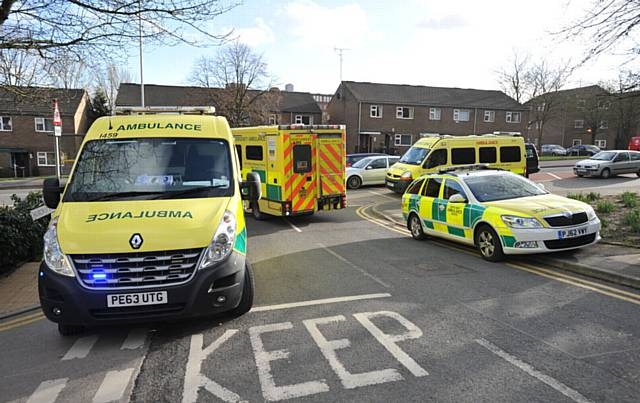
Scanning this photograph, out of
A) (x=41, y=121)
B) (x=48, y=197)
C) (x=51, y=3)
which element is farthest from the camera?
(x=41, y=121)

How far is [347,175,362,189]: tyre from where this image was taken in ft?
73.7

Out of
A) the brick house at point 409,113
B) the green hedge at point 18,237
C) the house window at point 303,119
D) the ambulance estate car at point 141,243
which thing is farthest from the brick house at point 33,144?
the ambulance estate car at point 141,243

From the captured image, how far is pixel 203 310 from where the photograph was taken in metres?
4.66

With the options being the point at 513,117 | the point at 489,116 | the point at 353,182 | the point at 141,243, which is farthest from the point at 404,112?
the point at 141,243

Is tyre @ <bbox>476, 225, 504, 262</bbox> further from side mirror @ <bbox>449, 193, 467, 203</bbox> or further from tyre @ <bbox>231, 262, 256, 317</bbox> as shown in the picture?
tyre @ <bbox>231, 262, 256, 317</bbox>

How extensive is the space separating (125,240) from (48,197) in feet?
5.82

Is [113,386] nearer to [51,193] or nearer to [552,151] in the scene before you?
[51,193]

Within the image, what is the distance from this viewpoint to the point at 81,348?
468cm

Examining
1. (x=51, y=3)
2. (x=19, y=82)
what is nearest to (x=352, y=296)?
(x=51, y=3)

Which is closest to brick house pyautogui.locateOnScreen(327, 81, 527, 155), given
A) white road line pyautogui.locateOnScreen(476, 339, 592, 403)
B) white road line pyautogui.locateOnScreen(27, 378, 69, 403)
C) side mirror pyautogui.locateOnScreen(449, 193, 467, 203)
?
side mirror pyautogui.locateOnScreen(449, 193, 467, 203)

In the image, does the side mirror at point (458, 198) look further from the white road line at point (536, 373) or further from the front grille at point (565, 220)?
the white road line at point (536, 373)

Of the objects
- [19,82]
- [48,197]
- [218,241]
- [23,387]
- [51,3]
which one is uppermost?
[51,3]

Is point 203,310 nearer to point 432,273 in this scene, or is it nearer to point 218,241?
point 218,241

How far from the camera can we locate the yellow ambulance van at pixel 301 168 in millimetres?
12438
